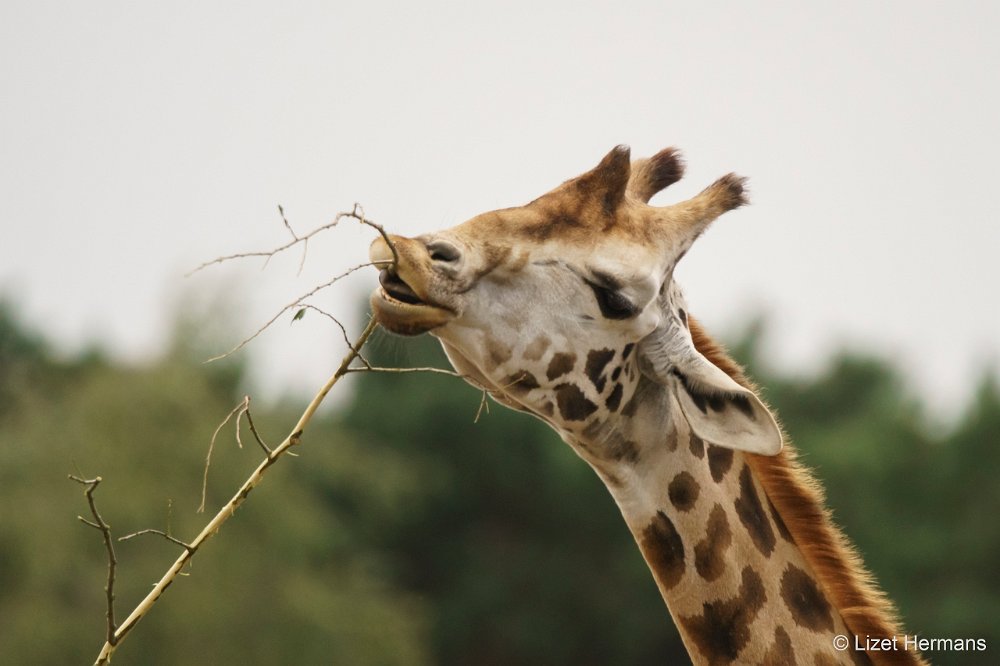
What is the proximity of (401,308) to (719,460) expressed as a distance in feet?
4.34

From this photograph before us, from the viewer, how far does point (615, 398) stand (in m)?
5.35

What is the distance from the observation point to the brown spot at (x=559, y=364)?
527cm

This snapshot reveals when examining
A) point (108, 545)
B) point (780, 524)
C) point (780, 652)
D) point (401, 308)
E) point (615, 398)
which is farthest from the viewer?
point (780, 524)

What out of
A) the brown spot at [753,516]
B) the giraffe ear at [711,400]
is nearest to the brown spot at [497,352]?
the giraffe ear at [711,400]

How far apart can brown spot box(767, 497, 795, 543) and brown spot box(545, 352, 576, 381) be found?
935mm

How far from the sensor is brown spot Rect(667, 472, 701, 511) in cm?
529

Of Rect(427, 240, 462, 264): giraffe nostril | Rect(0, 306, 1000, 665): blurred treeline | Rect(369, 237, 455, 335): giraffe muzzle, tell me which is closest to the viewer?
Rect(369, 237, 455, 335): giraffe muzzle

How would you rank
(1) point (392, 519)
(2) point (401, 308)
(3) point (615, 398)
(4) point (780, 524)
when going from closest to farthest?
(2) point (401, 308) < (3) point (615, 398) < (4) point (780, 524) < (1) point (392, 519)

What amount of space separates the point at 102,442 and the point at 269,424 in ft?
15.4

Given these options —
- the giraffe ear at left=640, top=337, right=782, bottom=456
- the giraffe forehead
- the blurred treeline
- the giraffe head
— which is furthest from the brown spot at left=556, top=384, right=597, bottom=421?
the blurred treeline

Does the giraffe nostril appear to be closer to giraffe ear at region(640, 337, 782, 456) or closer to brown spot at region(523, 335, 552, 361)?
brown spot at region(523, 335, 552, 361)

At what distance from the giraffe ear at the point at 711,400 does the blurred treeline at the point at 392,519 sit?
22.3 m

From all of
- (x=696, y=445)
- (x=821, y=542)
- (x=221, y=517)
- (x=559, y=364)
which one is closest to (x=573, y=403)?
(x=559, y=364)

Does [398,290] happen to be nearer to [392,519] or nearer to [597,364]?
[597,364]
